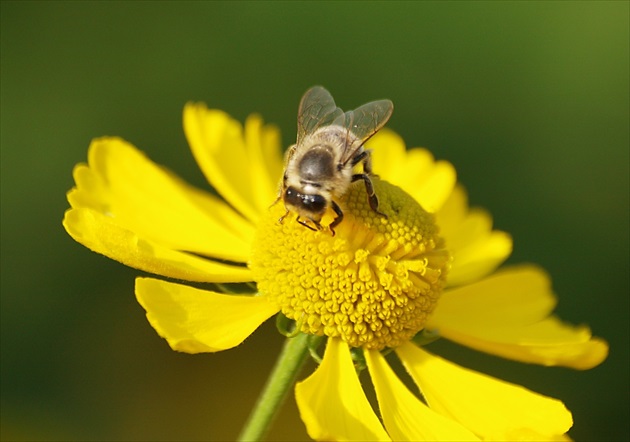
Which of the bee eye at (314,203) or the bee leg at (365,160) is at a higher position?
the bee leg at (365,160)

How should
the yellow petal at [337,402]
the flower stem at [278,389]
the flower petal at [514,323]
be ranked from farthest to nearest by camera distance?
the flower petal at [514,323] → the flower stem at [278,389] → the yellow petal at [337,402]

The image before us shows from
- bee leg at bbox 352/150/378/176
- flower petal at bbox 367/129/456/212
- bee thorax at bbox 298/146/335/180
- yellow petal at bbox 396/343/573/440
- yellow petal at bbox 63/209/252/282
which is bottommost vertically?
yellow petal at bbox 63/209/252/282

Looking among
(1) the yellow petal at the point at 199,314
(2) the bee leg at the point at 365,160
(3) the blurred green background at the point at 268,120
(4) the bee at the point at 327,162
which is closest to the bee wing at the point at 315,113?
(4) the bee at the point at 327,162

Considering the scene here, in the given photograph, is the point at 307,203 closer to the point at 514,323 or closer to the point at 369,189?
the point at 369,189

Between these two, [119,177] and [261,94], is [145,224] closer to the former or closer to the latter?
[119,177]

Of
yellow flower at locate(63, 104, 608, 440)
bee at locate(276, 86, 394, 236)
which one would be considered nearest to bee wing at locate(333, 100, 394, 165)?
bee at locate(276, 86, 394, 236)

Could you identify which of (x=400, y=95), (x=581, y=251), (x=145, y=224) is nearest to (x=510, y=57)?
(x=400, y=95)

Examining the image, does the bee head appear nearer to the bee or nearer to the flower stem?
the bee

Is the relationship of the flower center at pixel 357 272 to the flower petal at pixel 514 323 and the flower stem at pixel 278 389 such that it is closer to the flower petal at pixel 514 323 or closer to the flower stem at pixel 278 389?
the flower stem at pixel 278 389
